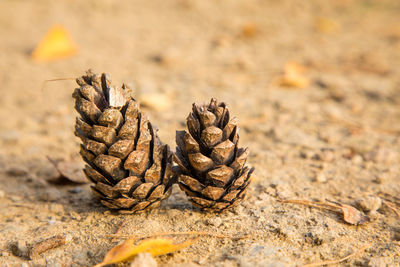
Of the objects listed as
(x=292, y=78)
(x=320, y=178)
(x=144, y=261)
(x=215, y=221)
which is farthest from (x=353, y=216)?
(x=292, y=78)

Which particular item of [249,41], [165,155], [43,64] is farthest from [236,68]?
[165,155]

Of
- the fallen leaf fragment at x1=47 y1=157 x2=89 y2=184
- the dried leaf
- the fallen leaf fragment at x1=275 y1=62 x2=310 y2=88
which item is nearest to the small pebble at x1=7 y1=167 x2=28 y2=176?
the fallen leaf fragment at x1=47 y1=157 x2=89 y2=184

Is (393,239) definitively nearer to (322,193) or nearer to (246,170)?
(322,193)

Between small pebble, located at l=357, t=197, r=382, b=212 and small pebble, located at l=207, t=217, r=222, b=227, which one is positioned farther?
small pebble, located at l=357, t=197, r=382, b=212

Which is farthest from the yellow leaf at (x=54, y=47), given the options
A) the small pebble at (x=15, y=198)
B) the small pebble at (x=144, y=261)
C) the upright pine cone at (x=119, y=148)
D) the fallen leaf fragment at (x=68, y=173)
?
the small pebble at (x=144, y=261)

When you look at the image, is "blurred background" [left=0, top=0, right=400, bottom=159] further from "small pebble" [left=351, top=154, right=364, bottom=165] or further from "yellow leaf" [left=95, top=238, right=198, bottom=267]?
"yellow leaf" [left=95, top=238, right=198, bottom=267]

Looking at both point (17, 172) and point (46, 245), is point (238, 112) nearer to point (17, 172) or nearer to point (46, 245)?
point (17, 172)
